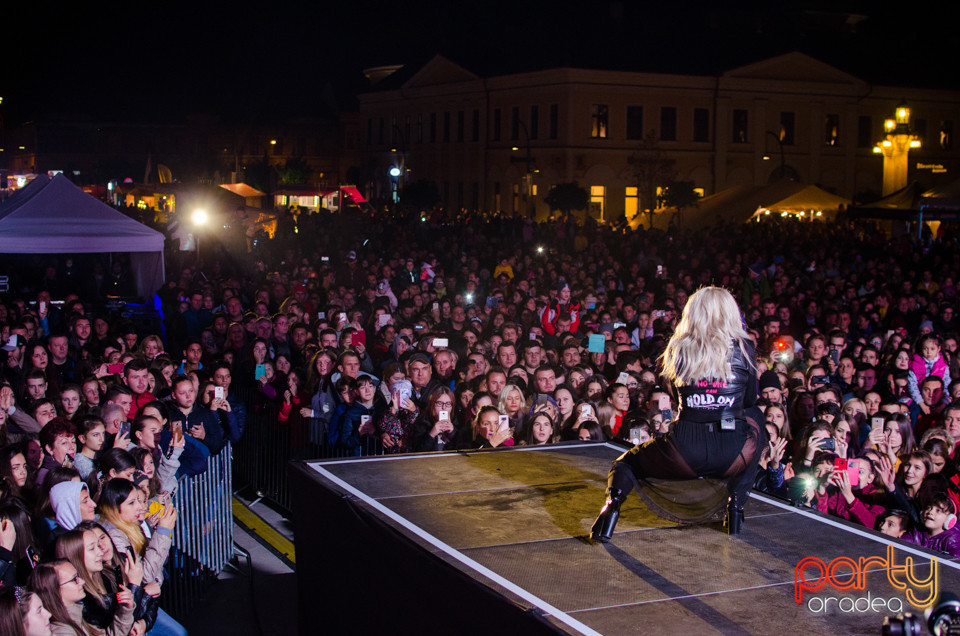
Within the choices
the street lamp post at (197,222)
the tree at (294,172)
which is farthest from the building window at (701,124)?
the tree at (294,172)

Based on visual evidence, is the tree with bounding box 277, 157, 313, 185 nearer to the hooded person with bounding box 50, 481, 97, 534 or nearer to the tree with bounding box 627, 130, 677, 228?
the tree with bounding box 627, 130, 677, 228

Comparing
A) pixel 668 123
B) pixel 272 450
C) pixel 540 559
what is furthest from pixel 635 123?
pixel 540 559

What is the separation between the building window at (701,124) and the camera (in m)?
52.9

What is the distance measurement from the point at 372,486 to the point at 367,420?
2880mm

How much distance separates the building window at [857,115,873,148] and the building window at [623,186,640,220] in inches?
540

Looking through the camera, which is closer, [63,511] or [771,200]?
[63,511]

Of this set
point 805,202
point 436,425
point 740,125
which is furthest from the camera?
point 740,125

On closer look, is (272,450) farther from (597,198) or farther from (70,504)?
(597,198)

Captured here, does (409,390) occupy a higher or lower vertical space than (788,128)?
lower

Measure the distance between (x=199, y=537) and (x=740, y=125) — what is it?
4992 centimetres

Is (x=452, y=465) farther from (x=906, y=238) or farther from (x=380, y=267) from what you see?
(x=906, y=238)

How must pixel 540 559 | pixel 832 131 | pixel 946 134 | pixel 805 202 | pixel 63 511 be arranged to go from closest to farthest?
pixel 540 559 < pixel 63 511 < pixel 805 202 < pixel 832 131 < pixel 946 134

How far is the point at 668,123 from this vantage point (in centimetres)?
5259

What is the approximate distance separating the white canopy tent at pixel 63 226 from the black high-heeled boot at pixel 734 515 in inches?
586
